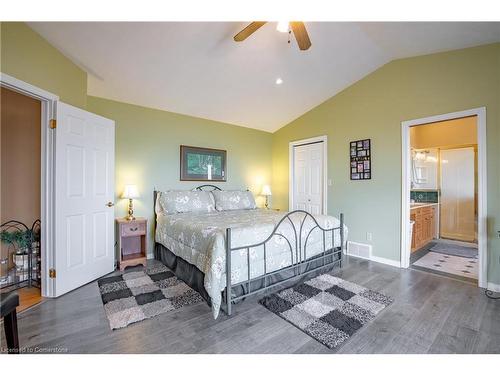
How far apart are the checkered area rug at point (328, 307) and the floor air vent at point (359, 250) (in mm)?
1204

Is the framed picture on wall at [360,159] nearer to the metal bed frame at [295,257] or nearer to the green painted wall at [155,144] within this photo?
the metal bed frame at [295,257]

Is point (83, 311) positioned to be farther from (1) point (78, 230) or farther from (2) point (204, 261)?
(2) point (204, 261)

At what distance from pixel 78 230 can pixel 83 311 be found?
940 millimetres

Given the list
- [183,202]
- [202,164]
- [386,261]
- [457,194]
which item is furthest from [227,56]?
[457,194]

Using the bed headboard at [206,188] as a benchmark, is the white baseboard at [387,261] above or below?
below

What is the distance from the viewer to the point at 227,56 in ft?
9.72

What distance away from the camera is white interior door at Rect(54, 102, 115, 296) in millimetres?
2494

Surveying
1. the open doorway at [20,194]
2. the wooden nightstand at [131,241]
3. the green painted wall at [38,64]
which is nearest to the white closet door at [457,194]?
the wooden nightstand at [131,241]

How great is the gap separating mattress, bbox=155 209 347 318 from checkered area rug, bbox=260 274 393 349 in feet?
1.09

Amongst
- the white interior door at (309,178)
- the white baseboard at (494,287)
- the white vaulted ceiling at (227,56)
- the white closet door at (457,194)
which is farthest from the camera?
the white closet door at (457,194)

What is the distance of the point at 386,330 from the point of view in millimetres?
1921

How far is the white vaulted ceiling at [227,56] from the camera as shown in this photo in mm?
2451

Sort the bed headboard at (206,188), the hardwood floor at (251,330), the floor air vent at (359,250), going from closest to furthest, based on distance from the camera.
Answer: the hardwood floor at (251,330)
the floor air vent at (359,250)
the bed headboard at (206,188)

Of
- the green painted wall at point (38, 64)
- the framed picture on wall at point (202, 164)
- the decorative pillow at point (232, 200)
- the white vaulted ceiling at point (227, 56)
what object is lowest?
the decorative pillow at point (232, 200)
